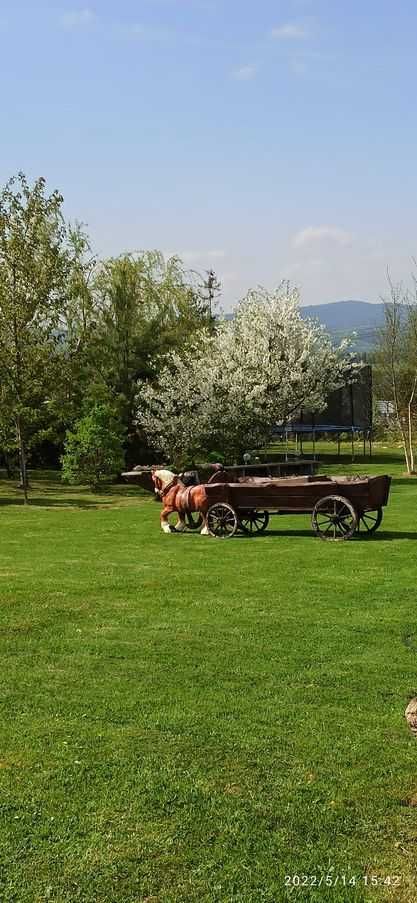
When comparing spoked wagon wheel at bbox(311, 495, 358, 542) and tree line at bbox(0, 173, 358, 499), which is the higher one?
tree line at bbox(0, 173, 358, 499)

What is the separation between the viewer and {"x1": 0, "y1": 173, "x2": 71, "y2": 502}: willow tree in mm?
28688

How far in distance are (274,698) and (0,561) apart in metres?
8.51

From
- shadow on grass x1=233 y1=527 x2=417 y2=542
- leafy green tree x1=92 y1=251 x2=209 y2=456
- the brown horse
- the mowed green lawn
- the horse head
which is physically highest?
leafy green tree x1=92 y1=251 x2=209 y2=456

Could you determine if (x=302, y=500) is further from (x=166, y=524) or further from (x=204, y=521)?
(x=166, y=524)

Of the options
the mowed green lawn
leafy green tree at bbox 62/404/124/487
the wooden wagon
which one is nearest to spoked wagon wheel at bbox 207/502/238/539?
the wooden wagon

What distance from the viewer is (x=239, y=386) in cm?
3491

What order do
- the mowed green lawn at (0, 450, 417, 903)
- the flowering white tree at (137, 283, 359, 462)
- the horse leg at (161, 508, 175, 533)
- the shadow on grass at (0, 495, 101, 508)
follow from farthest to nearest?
the flowering white tree at (137, 283, 359, 462) < the shadow on grass at (0, 495, 101, 508) < the horse leg at (161, 508, 175, 533) < the mowed green lawn at (0, 450, 417, 903)

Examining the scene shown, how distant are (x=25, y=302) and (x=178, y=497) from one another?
47.0 feet

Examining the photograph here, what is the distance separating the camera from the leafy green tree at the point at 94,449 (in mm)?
30562

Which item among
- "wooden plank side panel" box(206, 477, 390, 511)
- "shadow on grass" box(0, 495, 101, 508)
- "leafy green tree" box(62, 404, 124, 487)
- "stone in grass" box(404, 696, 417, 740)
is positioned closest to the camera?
"stone in grass" box(404, 696, 417, 740)

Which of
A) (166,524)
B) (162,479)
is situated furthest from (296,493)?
(162,479)

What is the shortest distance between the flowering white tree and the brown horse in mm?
16721

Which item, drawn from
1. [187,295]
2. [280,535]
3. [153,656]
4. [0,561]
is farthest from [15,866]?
[187,295]

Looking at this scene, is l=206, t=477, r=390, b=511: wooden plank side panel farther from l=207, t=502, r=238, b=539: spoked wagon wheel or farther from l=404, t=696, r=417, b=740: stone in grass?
l=404, t=696, r=417, b=740: stone in grass
